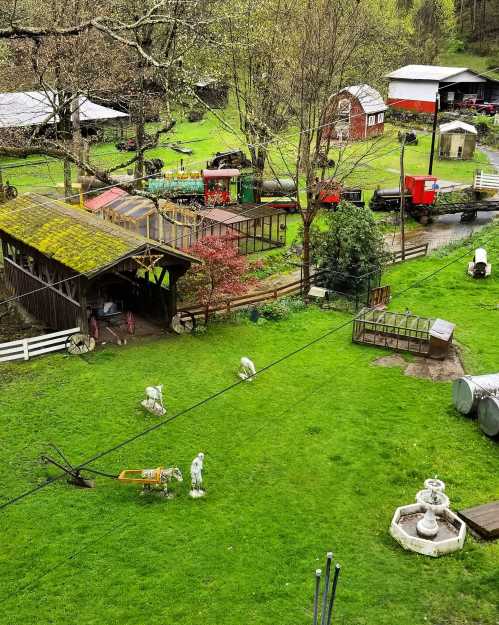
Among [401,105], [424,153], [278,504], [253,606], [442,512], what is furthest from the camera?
[401,105]

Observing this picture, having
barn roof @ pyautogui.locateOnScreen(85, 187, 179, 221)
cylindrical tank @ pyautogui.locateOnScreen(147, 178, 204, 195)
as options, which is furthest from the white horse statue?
cylindrical tank @ pyautogui.locateOnScreen(147, 178, 204, 195)

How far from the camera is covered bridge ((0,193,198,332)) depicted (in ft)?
78.0

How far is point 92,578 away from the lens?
1420cm

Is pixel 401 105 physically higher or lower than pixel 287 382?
higher

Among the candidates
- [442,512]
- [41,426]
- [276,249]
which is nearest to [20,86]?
[276,249]

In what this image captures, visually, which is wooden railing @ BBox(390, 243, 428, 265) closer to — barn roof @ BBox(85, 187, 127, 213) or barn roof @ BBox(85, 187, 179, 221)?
barn roof @ BBox(85, 187, 179, 221)

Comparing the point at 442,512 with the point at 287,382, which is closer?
the point at 442,512

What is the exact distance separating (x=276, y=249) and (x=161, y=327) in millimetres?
12856

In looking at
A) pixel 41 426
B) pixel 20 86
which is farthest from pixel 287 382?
pixel 20 86

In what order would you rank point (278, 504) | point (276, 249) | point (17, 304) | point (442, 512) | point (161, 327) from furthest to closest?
1. point (276, 249)
2. point (17, 304)
3. point (161, 327)
4. point (278, 504)
5. point (442, 512)

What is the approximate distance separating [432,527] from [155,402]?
921 cm

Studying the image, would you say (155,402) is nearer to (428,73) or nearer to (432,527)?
(432,527)

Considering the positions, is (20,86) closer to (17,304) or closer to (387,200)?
(17,304)

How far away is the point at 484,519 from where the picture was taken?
52.2 ft
